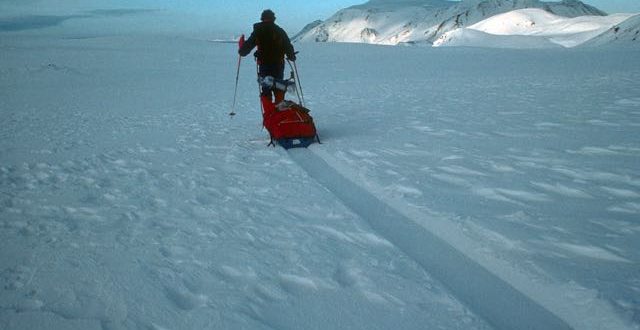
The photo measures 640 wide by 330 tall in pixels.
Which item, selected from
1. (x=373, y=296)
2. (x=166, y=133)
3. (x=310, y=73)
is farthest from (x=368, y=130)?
(x=310, y=73)

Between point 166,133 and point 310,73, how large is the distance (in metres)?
14.9

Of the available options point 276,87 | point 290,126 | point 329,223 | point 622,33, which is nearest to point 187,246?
point 329,223

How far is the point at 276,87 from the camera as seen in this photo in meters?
7.80

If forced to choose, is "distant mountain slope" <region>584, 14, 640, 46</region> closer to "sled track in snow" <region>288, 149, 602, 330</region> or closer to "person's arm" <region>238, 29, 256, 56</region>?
"person's arm" <region>238, 29, 256, 56</region>

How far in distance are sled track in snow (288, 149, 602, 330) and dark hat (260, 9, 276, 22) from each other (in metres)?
4.00

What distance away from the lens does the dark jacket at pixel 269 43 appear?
297 inches

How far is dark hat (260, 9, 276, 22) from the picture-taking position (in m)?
7.49

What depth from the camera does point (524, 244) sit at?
3.60 meters

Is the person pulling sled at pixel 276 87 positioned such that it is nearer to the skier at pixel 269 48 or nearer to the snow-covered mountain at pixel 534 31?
the skier at pixel 269 48

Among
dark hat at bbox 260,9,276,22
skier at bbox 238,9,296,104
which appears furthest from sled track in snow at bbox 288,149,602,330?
dark hat at bbox 260,9,276,22

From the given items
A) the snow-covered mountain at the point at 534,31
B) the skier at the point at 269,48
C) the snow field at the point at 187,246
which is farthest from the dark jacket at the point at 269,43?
the snow-covered mountain at the point at 534,31

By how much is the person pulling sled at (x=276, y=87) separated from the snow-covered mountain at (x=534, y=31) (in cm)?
8479

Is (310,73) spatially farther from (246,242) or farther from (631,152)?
(246,242)

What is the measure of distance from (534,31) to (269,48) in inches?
7618
